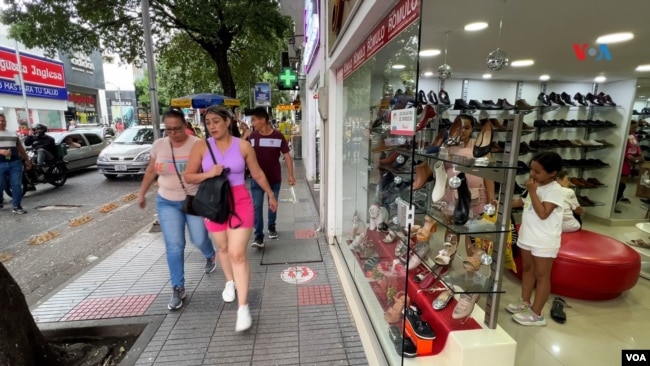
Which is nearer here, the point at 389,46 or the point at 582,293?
the point at 389,46

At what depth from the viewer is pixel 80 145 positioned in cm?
1057

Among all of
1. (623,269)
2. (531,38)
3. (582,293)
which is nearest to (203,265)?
(582,293)

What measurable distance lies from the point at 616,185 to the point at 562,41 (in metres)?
3.67

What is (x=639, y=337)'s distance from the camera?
2.72 metres

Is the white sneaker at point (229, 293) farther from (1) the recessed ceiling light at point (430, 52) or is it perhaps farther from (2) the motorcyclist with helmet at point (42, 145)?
(2) the motorcyclist with helmet at point (42, 145)

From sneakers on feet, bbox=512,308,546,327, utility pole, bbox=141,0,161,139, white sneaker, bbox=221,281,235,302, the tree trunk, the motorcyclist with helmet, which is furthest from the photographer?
the motorcyclist with helmet

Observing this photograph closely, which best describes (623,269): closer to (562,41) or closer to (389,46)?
(562,41)

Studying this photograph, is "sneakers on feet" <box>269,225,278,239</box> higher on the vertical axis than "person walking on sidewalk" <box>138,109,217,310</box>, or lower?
lower

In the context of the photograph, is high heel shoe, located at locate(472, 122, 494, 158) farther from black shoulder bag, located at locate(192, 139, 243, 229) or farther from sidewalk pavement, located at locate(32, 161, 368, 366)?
black shoulder bag, located at locate(192, 139, 243, 229)

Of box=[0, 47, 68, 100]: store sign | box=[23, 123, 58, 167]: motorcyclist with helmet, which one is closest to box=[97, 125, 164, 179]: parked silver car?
box=[23, 123, 58, 167]: motorcyclist with helmet

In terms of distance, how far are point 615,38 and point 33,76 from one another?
79.4ft

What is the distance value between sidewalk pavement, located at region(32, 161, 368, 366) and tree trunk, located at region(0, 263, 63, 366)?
23.6 inches

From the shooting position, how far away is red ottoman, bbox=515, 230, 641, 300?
3.09m

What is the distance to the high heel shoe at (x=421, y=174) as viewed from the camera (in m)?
2.35
